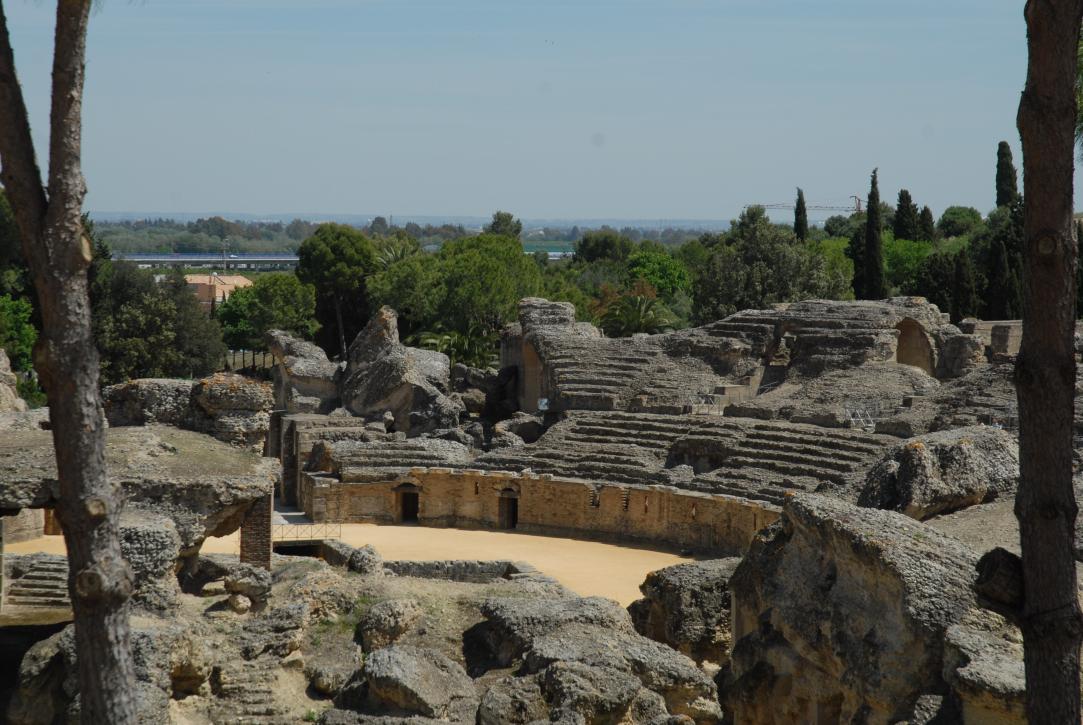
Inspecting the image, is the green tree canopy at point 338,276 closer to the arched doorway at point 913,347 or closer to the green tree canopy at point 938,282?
the green tree canopy at point 938,282

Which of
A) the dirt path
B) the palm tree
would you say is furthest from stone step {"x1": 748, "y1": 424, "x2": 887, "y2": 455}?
the palm tree

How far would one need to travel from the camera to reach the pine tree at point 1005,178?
183 feet

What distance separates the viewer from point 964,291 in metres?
42.5

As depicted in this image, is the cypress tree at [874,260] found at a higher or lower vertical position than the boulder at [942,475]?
higher

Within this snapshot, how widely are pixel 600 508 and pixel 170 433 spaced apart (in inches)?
346

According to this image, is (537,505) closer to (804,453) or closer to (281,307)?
(804,453)

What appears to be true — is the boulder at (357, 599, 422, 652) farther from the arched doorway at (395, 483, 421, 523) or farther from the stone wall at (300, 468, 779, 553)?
the arched doorway at (395, 483, 421, 523)

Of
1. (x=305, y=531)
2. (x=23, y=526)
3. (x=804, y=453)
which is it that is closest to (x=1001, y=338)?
(x=804, y=453)

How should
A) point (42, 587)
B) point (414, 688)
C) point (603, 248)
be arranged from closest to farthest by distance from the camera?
1. point (414, 688)
2. point (42, 587)
3. point (603, 248)

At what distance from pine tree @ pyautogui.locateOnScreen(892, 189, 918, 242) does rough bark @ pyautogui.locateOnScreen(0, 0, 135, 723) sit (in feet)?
177

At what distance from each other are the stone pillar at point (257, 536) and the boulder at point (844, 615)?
7213 mm

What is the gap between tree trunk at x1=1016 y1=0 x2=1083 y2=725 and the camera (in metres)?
6.88

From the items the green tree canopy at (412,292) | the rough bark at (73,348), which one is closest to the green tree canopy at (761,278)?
the green tree canopy at (412,292)

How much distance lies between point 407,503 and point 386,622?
11046 millimetres
